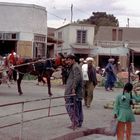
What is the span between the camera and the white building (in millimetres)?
Result: 40562

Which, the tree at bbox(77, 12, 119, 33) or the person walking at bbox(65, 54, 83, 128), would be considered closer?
the person walking at bbox(65, 54, 83, 128)

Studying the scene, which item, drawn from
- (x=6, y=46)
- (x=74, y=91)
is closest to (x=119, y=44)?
(x=6, y=46)

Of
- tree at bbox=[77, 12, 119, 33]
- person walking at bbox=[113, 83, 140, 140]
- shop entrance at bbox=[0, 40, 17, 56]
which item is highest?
tree at bbox=[77, 12, 119, 33]

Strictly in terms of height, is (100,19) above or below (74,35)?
above

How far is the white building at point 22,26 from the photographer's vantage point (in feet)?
133

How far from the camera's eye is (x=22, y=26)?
134 ft

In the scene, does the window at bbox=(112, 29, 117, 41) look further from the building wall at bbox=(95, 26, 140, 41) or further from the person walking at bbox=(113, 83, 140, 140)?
the person walking at bbox=(113, 83, 140, 140)

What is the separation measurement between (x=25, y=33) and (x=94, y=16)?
57.0m

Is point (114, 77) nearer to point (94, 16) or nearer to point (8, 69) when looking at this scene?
point (8, 69)

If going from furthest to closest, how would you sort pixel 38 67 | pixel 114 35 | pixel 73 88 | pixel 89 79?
pixel 114 35 → pixel 38 67 → pixel 89 79 → pixel 73 88

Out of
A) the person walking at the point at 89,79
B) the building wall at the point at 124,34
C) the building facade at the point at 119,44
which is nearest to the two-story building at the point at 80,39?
the building facade at the point at 119,44

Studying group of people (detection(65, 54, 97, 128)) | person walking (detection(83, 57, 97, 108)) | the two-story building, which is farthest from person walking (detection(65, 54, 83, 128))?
the two-story building

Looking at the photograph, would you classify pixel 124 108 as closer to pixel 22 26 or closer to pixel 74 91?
pixel 74 91

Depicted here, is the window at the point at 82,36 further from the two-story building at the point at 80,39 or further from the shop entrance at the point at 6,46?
the shop entrance at the point at 6,46
